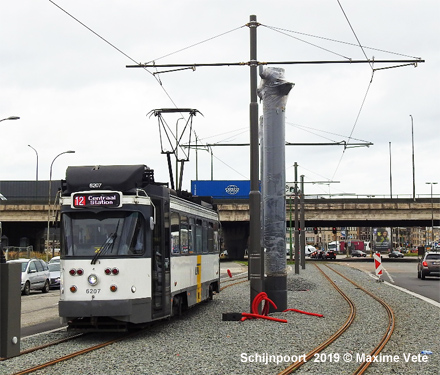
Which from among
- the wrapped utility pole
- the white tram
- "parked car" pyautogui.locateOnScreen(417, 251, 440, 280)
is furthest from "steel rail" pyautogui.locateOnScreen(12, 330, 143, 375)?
Answer: "parked car" pyautogui.locateOnScreen(417, 251, 440, 280)

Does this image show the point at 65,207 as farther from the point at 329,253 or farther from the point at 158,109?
the point at 329,253

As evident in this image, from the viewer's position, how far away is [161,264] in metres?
13.3

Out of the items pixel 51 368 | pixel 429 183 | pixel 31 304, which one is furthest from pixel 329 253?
pixel 51 368

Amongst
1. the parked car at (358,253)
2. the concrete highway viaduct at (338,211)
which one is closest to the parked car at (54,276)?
the concrete highway viaduct at (338,211)

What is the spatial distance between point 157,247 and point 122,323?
1614mm

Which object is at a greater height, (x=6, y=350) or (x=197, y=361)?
(x=6, y=350)

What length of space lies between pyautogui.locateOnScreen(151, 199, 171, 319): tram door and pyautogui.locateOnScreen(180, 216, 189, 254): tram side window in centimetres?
132

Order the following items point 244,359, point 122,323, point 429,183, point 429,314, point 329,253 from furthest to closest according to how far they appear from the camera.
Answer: point 429,183 < point 329,253 < point 429,314 < point 122,323 < point 244,359

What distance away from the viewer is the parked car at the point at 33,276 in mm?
26953

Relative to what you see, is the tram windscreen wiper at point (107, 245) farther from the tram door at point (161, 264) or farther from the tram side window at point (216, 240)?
the tram side window at point (216, 240)

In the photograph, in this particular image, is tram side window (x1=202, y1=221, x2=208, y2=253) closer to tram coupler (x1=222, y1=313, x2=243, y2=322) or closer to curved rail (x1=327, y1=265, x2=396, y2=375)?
tram coupler (x1=222, y1=313, x2=243, y2=322)

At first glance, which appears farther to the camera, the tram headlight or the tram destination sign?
the tram destination sign

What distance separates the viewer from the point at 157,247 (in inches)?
518

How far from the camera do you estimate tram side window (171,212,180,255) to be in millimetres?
14008
